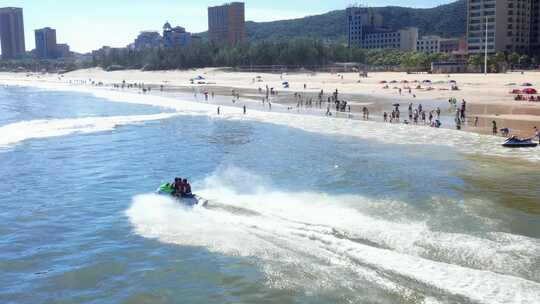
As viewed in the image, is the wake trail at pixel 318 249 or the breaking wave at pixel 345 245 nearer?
the wake trail at pixel 318 249

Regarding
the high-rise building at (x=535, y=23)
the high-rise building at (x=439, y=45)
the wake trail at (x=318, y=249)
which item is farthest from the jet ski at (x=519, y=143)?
the high-rise building at (x=439, y=45)

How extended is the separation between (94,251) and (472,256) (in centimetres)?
1065

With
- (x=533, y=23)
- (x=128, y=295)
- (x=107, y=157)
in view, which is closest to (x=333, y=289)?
(x=128, y=295)

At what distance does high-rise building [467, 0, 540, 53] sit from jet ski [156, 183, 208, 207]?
122 metres

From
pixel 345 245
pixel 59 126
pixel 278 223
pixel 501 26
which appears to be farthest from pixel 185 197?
pixel 501 26

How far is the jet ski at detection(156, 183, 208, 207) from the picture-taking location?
69.7 feet

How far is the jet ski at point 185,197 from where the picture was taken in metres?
21.2

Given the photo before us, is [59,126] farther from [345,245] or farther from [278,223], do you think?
[345,245]

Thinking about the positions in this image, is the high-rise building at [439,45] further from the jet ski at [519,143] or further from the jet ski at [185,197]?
the jet ski at [185,197]

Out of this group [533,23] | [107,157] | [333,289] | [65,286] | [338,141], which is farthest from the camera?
[533,23]

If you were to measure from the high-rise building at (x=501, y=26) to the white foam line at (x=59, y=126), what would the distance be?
97.5 meters

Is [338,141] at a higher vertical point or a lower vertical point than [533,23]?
lower

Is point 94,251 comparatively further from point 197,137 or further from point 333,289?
point 197,137

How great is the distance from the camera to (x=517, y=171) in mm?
25938
